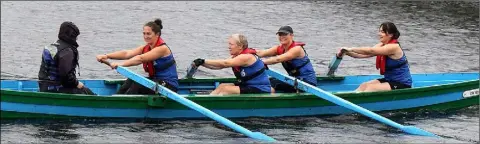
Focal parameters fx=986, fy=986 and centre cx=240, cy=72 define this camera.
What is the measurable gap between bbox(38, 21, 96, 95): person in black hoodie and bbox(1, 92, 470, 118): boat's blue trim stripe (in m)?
0.35

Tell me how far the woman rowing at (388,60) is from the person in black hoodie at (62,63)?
5.13 meters

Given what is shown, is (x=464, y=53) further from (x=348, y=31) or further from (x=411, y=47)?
(x=348, y=31)

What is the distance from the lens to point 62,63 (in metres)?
15.4

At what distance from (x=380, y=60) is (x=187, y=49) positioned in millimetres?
9640

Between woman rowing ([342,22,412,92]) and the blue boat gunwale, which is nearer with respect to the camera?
the blue boat gunwale

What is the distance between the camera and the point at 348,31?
3039 centimetres

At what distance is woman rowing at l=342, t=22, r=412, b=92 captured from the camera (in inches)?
685

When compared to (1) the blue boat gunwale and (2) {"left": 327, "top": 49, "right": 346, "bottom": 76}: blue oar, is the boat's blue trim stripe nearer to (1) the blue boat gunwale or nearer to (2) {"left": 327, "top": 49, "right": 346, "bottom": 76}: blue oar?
(1) the blue boat gunwale

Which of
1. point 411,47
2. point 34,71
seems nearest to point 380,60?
point 34,71

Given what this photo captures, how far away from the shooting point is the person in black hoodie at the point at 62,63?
50.4 feet

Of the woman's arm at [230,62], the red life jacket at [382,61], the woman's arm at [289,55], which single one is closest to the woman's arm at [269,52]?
the woman's arm at [289,55]

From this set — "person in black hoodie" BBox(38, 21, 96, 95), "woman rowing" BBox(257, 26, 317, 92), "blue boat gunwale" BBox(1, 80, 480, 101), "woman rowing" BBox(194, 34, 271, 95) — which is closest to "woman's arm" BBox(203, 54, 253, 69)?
"woman rowing" BBox(194, 34, 271, 95)

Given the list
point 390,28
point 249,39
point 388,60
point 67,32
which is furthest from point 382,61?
point 249,39

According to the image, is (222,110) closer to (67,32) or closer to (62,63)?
(62,63)
